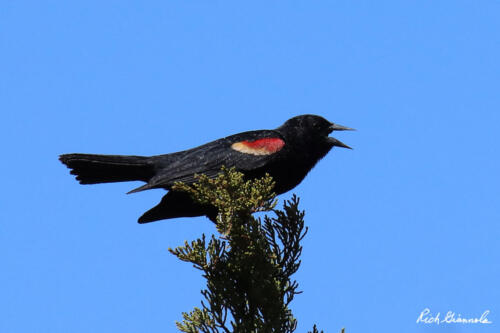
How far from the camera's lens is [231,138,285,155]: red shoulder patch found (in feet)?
15.1

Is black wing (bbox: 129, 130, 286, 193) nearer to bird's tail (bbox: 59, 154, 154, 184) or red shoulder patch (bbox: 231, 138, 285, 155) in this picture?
red shoulder patch (bbox: 231, 138, 285, 155)

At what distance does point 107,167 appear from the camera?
480cm

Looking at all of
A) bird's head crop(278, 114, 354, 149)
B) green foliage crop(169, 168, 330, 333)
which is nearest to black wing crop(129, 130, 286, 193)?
bird's head crop(278, 114, 354, 149)

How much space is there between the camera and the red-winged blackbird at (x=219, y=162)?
14.8 feet

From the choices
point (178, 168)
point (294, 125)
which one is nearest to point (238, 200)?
point (178, 168)

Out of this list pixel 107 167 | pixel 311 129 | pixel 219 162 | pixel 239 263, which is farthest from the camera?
pixel 311 129

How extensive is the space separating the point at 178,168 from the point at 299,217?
155cm

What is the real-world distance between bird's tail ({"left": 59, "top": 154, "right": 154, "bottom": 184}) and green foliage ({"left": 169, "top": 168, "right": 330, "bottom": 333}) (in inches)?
66.7

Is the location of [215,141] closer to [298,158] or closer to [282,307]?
[298,158]

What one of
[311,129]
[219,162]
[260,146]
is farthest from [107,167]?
[311,129]

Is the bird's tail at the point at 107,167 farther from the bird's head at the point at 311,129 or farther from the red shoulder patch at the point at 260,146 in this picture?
the bird's head at the point at 311,129

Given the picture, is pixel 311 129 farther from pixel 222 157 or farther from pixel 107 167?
pixel 107 167

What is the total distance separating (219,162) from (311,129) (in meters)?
0.85

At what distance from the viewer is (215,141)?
16.0ft
